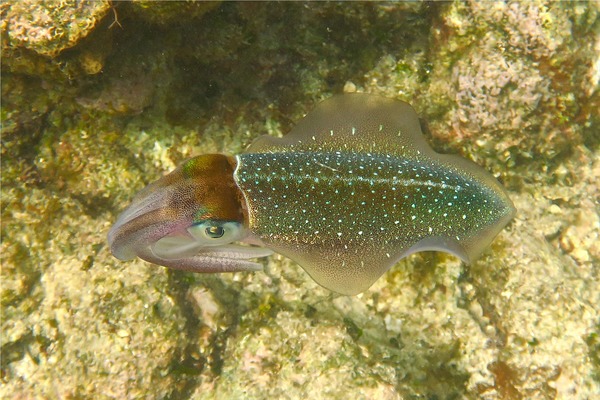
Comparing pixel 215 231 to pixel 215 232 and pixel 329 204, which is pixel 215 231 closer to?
pixel 215 232

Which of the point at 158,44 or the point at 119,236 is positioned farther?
the point at 158,44

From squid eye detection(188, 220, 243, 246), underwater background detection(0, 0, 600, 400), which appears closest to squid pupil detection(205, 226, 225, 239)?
squid eye detection(188, 220, 243, 246)

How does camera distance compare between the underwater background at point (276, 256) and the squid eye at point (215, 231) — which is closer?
the squid eye at point (215, 231)

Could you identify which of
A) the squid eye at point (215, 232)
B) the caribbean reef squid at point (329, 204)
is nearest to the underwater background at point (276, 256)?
the caribbean reef squid at point (329, 204)

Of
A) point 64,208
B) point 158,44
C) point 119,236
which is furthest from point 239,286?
point 158,44

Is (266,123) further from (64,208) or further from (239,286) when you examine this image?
(64,208)

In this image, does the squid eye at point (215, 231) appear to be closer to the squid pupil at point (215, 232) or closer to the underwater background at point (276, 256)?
the squid pupil at point (215, 232)
